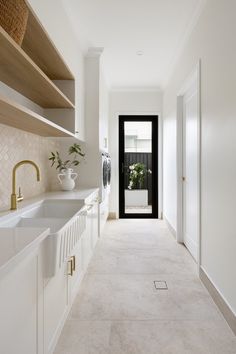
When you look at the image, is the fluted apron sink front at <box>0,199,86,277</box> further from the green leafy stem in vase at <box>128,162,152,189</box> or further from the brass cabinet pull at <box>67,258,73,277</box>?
the green leafy stem in vase at <box>128,162,152,189</box>

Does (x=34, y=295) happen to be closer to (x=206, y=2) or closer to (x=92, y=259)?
(x=92, y=259)

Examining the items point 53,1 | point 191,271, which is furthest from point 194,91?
point 191,271

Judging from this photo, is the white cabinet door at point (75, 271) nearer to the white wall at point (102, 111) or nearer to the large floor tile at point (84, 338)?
the large floor tile at point (84, 338)

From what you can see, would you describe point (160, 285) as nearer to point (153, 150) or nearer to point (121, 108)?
point (153, 150)

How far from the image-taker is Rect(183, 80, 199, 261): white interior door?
9.79 feet

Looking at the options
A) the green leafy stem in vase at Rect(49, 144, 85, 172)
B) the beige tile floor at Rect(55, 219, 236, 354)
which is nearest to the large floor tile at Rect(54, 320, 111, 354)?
the beige tile floor at Rect(55, 219, 236, 354)

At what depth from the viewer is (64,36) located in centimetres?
254

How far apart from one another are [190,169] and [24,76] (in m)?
2.24

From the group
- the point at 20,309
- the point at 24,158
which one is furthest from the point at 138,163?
the point at 20,309

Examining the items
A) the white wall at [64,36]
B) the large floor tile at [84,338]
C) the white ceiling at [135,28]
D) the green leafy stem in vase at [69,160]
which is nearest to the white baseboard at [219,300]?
the large floor tile at [84,338]

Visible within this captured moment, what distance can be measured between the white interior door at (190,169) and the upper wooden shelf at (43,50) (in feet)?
4.78

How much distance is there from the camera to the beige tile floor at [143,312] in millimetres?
1587

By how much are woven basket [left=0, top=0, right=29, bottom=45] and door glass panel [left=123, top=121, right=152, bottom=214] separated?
4105mm

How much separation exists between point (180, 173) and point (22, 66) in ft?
8.86
